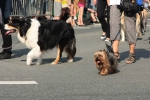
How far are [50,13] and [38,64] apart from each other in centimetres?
874

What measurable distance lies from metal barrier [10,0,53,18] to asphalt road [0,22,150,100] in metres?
5.18

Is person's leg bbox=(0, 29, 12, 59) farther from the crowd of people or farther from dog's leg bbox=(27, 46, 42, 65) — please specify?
dog's leg bbox=(27, 46, 42, 65)

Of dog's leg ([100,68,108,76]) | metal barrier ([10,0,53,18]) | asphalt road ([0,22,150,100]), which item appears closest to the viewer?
asphalt road ([0,22,150,100])

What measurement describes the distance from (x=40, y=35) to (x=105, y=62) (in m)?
1.88

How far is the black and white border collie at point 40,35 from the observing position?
960 centimetres

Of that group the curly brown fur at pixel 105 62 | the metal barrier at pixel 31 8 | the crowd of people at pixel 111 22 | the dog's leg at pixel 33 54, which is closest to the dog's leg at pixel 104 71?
the curly brown fur at pixel 105 62

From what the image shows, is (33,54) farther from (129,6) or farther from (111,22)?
(129,6)

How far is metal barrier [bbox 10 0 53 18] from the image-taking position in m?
16.7

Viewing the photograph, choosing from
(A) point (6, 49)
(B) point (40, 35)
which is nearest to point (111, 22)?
(B) point (40, 35)

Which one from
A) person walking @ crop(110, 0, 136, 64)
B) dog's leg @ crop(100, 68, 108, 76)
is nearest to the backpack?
person walking @ crop(110, 0, 136, 64)

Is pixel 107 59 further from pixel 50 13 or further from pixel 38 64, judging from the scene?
pixel 50 13

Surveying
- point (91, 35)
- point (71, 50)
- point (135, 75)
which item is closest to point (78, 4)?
point (91, 35)

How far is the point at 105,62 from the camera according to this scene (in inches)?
327

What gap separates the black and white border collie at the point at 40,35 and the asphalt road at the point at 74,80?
1.03ft
